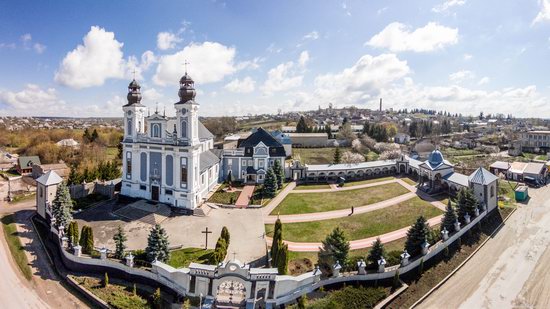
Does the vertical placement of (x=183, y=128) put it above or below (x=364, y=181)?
above

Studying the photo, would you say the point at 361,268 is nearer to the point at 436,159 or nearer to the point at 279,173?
the point at 279,173

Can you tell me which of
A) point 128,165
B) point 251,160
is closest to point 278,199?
point 251,160

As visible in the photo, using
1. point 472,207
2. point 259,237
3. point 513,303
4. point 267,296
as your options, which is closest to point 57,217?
point 259,237

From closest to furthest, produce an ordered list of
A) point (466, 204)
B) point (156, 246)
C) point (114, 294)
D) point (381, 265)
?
point (114, 294) → point (381, 265) → point (156, 246) → point (466, 204)

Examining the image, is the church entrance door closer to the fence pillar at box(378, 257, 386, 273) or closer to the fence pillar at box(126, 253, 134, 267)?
the fence pillar at box(126, 253, 134, 267)

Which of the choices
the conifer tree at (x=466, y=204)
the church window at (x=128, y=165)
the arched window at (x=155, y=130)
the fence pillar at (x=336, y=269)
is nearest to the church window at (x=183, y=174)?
the arched window at (x=155, y=130)

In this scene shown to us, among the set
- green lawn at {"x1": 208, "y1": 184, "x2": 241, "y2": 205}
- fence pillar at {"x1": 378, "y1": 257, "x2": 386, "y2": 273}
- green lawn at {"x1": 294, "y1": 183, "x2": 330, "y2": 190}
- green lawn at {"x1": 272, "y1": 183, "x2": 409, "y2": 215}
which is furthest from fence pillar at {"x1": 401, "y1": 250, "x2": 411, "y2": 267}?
green lawn at {"x1": 294, "y1": 183, "x2": 330, "y2": 190}

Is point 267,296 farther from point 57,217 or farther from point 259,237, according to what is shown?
point 57,217
